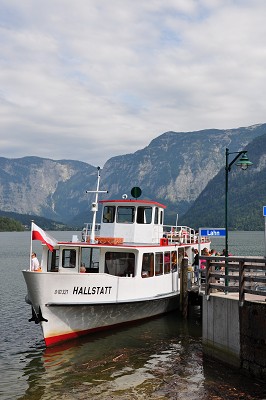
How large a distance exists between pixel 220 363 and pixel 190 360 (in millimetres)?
1837

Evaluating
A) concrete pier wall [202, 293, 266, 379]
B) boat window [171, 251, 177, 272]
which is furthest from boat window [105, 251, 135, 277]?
concrete pier wall [202, 293, 266, 379]

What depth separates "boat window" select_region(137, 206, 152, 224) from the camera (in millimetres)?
25219

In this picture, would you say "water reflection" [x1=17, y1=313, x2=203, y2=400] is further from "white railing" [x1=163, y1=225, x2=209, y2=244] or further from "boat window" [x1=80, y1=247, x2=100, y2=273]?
"white railing" [x1=163, y1=225, x2=209, y2=244]

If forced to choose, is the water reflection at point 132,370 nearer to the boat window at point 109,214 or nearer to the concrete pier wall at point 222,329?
the concrete pier wall at point 222,329

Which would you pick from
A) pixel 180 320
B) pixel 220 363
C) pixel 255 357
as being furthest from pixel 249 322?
pixel 180 320

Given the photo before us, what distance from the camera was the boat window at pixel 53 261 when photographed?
22.7 metres

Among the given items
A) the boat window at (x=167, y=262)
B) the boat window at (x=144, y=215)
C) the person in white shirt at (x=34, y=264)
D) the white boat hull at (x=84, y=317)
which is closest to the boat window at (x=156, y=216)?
the boat window at (x=144, y=215)

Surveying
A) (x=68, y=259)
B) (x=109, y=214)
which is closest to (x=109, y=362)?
(x=68, y=259)

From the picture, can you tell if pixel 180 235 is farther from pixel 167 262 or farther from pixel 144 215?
pixel 144 215

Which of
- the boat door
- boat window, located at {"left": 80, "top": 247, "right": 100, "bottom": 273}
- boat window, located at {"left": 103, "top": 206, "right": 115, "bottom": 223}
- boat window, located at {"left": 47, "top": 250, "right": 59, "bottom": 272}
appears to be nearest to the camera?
the boat door

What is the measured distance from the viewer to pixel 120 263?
2250 centimetres

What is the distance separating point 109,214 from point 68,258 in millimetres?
4001

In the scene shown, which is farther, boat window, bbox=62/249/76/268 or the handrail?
boat window, bbox=62/249/76/268

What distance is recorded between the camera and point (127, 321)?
73.4ft
